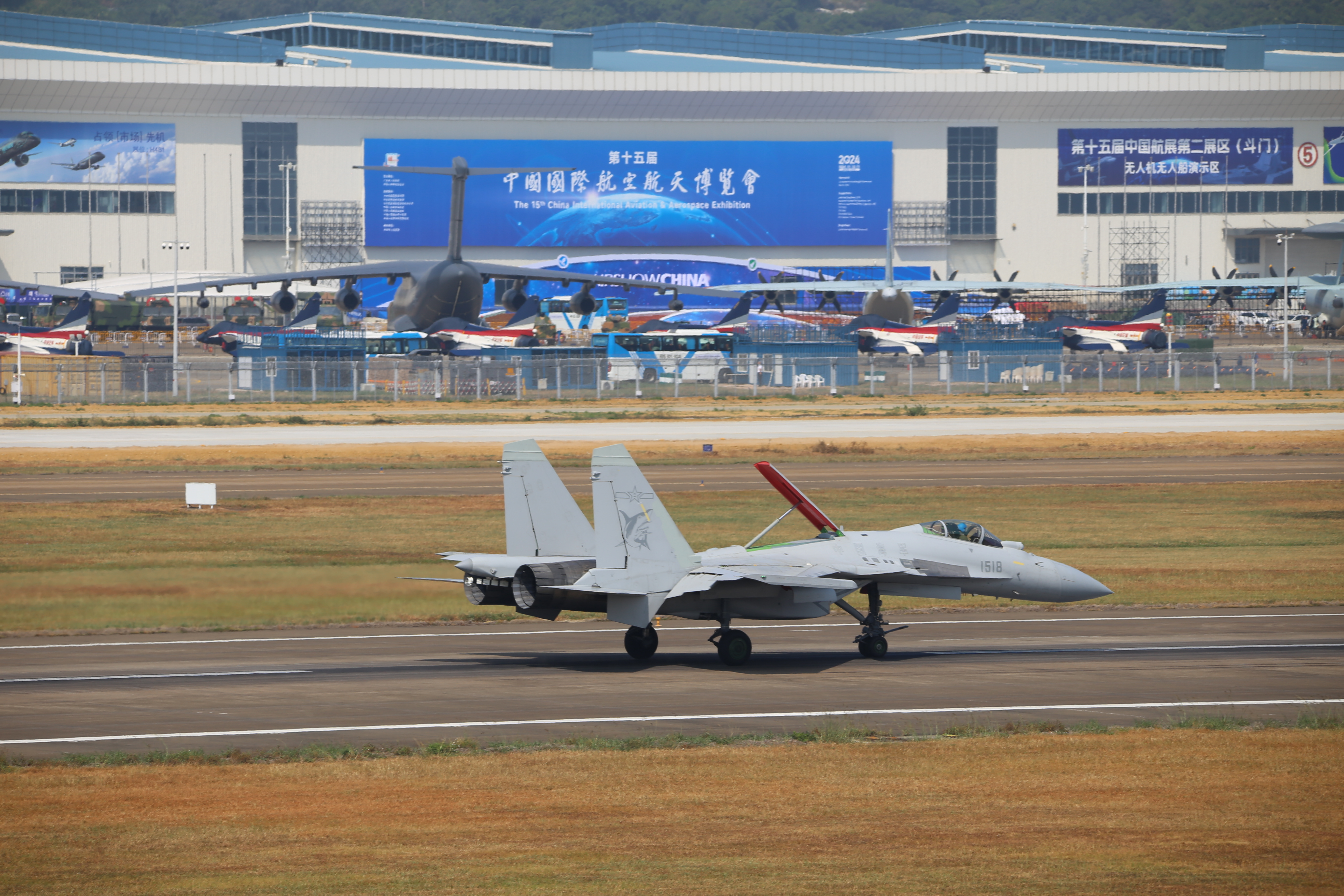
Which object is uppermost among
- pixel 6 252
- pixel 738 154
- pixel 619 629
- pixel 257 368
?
pixel 738 154

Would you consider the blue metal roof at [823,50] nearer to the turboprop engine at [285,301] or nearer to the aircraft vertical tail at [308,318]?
the aircraft vertical tail at [308,318]

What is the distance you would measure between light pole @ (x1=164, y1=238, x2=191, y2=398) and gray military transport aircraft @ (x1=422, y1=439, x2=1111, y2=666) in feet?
216

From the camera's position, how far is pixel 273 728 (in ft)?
62.6

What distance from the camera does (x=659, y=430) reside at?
69.2 metres

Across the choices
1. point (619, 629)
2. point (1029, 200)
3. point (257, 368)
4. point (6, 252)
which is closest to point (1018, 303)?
point (1029, 200)

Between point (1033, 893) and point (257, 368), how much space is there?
261 feet

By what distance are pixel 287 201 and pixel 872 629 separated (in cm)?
14369

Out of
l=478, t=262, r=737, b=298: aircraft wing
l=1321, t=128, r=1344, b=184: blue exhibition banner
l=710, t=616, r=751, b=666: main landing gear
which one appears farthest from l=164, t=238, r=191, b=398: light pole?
l=1321, t=128, r=1344, b=184: blue exhibition banner

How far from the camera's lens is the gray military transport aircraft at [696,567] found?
2273 cm

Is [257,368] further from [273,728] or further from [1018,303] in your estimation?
[1018,303]

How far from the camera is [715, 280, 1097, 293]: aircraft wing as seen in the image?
121m

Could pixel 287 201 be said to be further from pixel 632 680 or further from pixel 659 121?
pixel 632 680

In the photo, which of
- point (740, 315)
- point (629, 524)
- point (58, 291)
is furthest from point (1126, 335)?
point (629, 524)

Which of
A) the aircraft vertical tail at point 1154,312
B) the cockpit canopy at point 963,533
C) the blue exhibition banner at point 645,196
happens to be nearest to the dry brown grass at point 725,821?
the cockpit canopy at point 963,533
